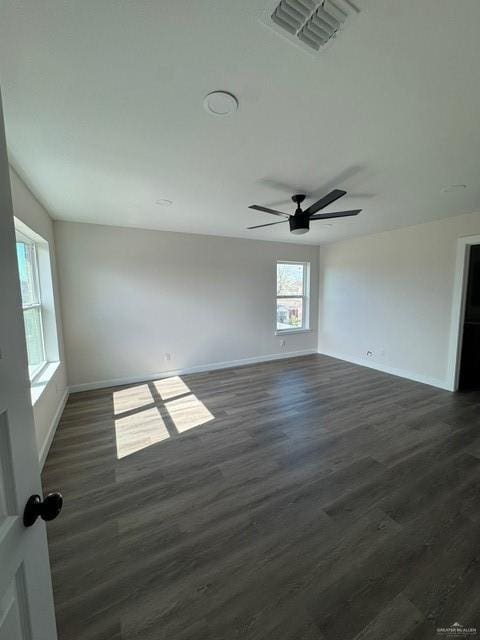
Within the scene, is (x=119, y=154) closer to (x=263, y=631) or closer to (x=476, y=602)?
(x=263, y=631)

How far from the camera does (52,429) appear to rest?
264cm

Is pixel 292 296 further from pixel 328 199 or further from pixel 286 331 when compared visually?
pixel 328 199

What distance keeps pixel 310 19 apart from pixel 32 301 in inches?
134

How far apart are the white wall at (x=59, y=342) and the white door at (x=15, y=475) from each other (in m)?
1.62

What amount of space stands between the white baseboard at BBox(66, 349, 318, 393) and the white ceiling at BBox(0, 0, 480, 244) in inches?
103

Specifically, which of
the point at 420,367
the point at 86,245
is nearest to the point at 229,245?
the point at 86,245

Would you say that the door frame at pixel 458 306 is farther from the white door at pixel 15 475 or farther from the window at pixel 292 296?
the white door at pixel 15 475

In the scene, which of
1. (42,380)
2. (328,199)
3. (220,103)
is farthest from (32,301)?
(328,199)

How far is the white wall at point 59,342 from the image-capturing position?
2.20 metres

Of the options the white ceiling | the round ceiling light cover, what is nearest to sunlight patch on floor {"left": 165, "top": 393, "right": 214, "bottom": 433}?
the white ceiling

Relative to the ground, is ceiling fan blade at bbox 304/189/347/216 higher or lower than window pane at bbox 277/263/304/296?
higher

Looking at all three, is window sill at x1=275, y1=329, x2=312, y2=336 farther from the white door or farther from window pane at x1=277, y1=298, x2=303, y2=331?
the white door

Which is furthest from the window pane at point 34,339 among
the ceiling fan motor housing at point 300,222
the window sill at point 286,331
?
the window sill at point 286,331

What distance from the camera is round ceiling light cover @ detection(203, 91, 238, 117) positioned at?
137cm
